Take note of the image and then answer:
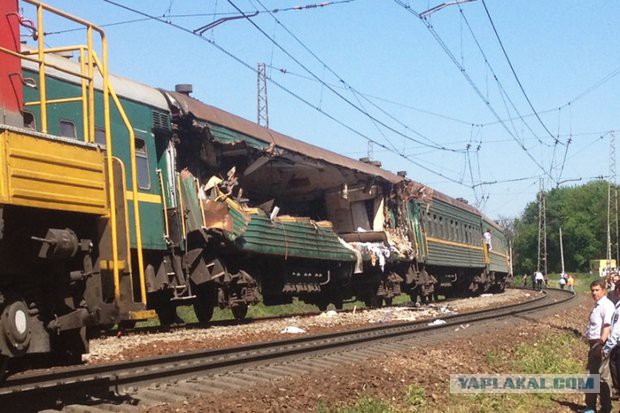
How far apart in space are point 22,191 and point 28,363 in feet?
5.45

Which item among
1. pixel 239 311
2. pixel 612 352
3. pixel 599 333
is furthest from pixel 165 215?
pixel 612 352

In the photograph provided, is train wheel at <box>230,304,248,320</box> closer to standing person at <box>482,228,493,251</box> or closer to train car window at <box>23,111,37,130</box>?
train car window at <box>23,111,37,130</box>

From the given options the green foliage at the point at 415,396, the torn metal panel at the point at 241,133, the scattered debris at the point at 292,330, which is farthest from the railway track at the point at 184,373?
the torn metal panel at the point at 241,133

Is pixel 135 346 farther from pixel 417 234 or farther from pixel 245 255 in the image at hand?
pixel 417 234

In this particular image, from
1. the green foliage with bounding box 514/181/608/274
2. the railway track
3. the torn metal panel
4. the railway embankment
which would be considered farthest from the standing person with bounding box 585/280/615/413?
the green foliage with bounding box 514/181/608/274

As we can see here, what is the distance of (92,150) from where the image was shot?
6781 millimetres

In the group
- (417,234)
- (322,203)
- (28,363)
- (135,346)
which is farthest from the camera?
(417,234)

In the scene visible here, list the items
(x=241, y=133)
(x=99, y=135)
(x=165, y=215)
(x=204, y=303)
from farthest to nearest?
1. (x=241, y=133)
2. (x=204, y=303)
3. (x=165, y=215)
4. (x=99, y=135)

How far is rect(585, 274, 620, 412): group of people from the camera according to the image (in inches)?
364

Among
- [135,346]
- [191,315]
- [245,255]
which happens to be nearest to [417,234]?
[191,315]

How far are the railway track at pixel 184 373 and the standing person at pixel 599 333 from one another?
305cm

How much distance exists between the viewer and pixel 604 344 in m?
9.43

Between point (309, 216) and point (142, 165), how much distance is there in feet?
32.0

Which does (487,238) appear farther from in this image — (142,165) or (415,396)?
(415,396)
